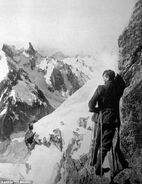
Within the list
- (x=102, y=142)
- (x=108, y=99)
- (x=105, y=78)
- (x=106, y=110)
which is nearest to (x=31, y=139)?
(x=102, y=142)

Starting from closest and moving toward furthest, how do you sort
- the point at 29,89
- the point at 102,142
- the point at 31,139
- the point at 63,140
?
the point at 102,142 → the point at 63,140 → the point at 31,139 → the point at 29,89

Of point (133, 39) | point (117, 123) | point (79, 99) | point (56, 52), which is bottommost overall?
point (117, 123)

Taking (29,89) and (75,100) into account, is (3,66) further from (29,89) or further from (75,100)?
(75,100)

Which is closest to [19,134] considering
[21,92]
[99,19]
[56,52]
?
[21,92]

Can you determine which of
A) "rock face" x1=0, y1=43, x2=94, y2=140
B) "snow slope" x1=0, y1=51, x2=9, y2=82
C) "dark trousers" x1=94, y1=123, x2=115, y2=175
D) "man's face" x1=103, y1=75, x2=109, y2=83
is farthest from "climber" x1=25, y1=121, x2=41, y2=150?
"snow slope" x1=0, y1=51, x2=9, y2=82

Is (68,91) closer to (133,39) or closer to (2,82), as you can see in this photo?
(2,82)

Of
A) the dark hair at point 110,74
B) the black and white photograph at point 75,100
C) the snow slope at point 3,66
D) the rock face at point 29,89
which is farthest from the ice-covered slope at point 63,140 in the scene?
the snow slope at point 3,66

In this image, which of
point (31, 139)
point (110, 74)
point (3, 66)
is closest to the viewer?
point (110, 74)

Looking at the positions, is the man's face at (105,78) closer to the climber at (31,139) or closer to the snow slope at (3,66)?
the climber at (31,139)
